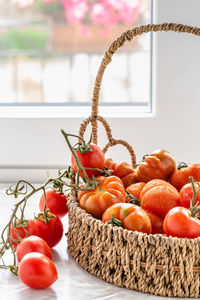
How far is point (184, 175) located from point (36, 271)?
354 millimetres

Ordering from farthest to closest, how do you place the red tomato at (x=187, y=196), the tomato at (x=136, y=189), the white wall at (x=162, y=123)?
the white wall at (x=162, y=123) < the tomato at (x=136, y=189) < the red tomato at (x=187, y=196)

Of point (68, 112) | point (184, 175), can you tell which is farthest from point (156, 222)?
point (68, 112)

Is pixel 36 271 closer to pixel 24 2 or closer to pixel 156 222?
pixel 156 222

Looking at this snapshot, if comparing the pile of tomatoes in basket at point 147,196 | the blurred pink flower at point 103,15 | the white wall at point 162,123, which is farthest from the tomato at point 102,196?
the blurred pink flower at point 103,15

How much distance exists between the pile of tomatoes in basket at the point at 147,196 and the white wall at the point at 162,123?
1.62ft

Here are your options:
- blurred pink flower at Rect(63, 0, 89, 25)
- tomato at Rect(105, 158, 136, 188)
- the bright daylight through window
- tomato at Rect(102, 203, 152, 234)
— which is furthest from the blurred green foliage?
tomato at Rect(102, 203, 152, 234)

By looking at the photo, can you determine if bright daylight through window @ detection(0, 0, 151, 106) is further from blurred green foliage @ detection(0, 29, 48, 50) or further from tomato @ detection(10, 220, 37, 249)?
tomato @ detection(10, 220, 37, 249)

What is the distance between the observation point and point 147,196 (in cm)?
85

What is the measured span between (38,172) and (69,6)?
0.54 m

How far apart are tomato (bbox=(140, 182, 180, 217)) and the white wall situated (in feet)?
2.18

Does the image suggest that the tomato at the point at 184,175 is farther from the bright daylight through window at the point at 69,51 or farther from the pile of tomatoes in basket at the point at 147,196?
the bright daylight through window at the point at 69,51

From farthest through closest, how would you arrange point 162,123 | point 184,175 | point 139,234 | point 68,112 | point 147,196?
point 68,112 → point 162,123 → point 184,175 → point 147,196 → point 139,234

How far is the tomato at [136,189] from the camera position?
36.9 inches

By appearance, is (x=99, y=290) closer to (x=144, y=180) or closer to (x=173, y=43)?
(x=144, y=180)
